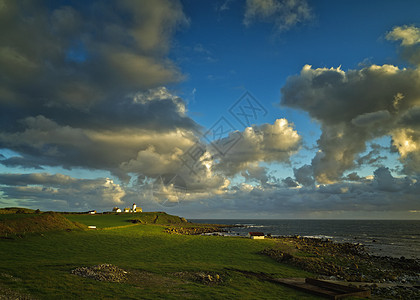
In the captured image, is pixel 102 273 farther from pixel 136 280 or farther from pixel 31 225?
pixel 31 225

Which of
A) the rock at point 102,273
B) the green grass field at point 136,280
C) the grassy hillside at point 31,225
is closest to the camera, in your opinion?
the green grass field at point 136,280

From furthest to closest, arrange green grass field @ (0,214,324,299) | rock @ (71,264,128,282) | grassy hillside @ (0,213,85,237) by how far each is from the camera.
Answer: grassy hillside @ (0,213,85,237) < rock @ (71,264,128,282) < green grass field @ (0,214,324,299)

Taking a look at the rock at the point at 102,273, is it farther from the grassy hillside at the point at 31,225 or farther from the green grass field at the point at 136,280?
the grassy hillside at the point at 31,225

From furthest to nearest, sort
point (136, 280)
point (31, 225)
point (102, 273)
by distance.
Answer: point (31, 225)
point (102, 273)
point (136, 280)

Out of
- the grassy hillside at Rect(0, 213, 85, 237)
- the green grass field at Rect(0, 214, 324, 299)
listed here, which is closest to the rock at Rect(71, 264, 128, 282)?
the green grass field at Rect(0, 214, 324, 299)

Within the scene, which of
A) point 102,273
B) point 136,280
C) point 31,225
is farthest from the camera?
point 31,225

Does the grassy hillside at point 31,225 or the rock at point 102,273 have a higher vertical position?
the grassy hillside at point 31,225

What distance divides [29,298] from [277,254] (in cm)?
3798

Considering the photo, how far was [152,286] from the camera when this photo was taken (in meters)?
22.8

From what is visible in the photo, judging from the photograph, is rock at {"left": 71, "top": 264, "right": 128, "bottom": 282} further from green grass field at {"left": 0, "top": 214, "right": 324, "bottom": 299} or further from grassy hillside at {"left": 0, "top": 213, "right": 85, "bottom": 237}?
grassy hillside at {"left": 0, "top": 213, "right": 85, "bottom": 237}

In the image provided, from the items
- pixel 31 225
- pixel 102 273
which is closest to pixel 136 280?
pixel 102 273

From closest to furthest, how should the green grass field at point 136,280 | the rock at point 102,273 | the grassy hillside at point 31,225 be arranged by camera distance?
the green grass field at point 136,280
the rock at point 102,273
the grassy hillside at point 31,225

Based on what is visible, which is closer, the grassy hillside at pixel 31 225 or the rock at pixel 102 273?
the rock at pixel 102 273

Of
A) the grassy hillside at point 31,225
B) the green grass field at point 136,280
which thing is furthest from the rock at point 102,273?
the grassy hillside at point 31,225
